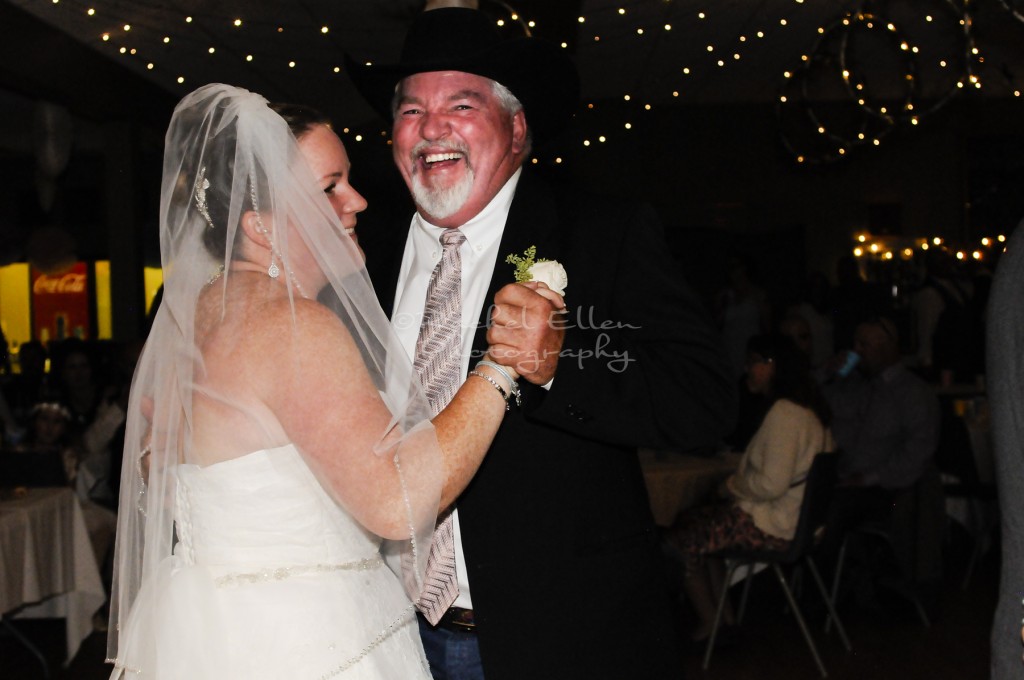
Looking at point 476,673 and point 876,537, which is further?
point 876,537

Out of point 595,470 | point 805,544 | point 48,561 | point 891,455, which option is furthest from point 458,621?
point 891,455

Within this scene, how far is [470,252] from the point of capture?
2309mm

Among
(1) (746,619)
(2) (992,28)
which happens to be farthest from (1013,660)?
(2) (992,28)

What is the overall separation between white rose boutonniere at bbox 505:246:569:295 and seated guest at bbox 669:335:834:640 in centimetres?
316

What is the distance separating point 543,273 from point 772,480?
3.25 meters

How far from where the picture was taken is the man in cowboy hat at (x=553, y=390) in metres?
1.97

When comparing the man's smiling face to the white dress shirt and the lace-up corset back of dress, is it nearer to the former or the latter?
the white dress shirt

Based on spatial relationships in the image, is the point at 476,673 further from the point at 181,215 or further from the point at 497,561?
the point at 181,215

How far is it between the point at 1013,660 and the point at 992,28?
8653 millimetres

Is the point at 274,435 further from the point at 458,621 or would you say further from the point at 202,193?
the point at 458,621

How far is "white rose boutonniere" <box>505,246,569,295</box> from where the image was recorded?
6.37 ft

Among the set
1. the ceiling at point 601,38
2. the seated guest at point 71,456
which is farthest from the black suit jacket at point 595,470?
the ceiling at point 601,38

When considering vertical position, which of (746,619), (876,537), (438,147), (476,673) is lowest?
(746,619)

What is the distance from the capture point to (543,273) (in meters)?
1.95
